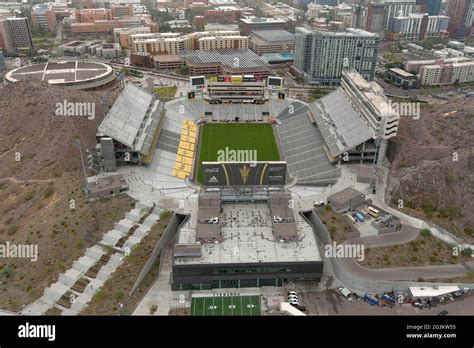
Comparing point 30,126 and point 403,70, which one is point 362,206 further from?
point 403,70

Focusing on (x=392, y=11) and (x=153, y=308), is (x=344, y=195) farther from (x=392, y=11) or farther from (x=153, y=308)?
(x=392, y=11)

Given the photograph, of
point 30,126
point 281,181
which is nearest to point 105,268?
point 281,181

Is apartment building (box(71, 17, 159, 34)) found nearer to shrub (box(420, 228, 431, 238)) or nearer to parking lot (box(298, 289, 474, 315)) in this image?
shrub (box(420, 228, 431, 238))

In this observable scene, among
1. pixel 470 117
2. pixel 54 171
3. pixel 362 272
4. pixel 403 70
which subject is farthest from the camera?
pixel 403 70

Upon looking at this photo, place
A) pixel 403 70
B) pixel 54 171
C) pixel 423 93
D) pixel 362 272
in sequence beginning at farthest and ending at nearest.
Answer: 1. pixel 403 70
2. pixel 423 93
3. pixel 54 171
4. pixel 362 272

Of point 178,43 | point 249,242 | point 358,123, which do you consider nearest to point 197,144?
point 358,123
